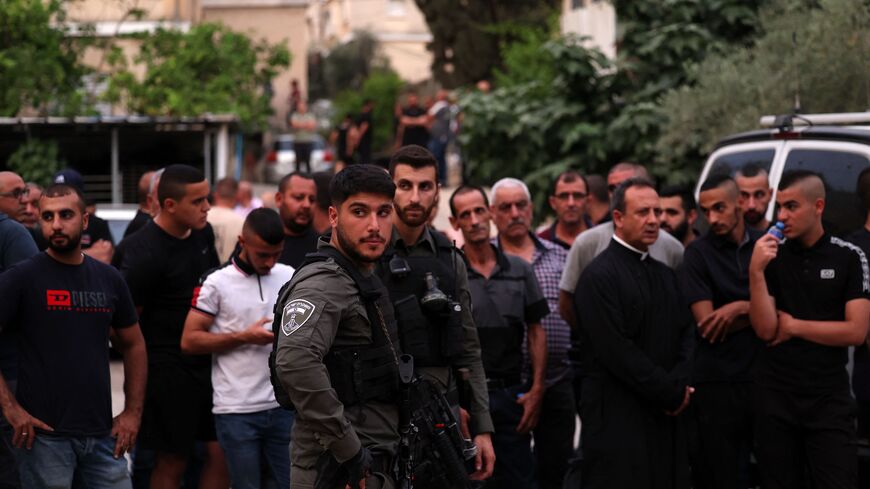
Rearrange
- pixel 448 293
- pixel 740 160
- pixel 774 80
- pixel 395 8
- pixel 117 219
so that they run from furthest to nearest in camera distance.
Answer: pixel 395 8 → pixel 117 219 → pixel 774 80 → pixel 740 160 → pixel 448 293

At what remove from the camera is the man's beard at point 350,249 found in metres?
5.12

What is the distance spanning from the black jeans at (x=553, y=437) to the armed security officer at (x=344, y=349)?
2.72 metres

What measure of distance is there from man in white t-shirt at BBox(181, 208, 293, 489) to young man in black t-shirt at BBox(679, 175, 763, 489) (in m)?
2.31

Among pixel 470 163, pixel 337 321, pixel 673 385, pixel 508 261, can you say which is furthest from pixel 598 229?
pixel 470 163

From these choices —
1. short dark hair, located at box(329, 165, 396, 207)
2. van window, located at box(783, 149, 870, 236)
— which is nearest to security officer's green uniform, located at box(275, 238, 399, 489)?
short dark hair, located at box(329, 165, 396, 207)

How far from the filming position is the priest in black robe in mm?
6602

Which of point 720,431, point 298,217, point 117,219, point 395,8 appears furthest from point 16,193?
point 395,8

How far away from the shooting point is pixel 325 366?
16.1 feet

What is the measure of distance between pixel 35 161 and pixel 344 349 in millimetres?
15068

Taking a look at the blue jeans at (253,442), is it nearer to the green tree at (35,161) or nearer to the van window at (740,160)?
the van window at (740,160)

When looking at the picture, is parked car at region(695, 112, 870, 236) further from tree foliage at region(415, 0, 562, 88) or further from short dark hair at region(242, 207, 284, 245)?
tree foliage at region(415, 0, 562, 88)

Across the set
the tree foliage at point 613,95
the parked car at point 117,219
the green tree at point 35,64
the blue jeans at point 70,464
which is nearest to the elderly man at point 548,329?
the blue jeans at point 70,464

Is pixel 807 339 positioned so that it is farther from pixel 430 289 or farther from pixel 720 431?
pixel 430 289

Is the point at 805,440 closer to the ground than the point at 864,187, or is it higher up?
closer to the ground
